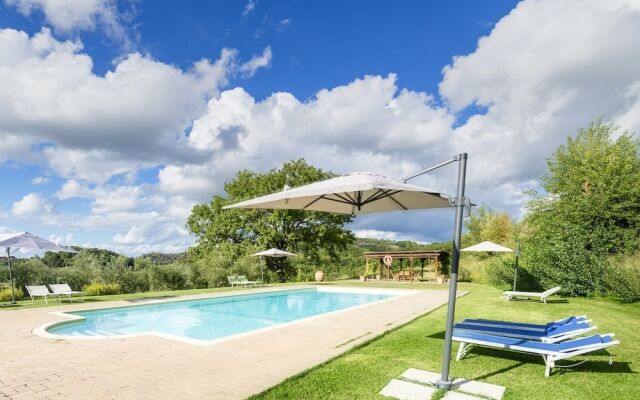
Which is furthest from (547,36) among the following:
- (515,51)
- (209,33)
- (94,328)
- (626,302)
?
(94,328)

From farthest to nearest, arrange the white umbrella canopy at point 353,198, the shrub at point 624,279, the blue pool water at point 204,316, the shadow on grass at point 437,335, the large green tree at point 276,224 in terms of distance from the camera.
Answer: the large green tree at point 276,224 → the shrub at point 624,279 → the blue pool water at point 204,316 → the shadow on grass at point 437,335 → the white umbrella canopy at point 353,198

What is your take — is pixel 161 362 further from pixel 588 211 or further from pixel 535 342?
pixel 588 211

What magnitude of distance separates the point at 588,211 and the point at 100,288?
20.5 m

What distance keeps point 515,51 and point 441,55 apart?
528 cm

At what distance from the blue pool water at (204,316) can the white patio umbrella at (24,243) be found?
9.52ft

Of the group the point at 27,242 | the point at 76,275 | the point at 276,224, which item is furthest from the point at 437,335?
the point at 276,224

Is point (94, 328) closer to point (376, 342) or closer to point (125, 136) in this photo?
point (376, 342)

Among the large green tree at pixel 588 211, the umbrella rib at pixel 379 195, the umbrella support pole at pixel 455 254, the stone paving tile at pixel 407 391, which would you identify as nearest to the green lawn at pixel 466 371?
the stone paving tile at pixel 407 391

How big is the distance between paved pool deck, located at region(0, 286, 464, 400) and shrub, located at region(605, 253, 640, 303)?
8707mm

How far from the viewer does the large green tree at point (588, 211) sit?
43.9 ft

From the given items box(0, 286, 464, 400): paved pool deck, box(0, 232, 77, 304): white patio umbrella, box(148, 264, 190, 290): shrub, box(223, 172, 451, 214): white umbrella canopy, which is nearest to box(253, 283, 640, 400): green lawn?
box(0, 286, 464, 400): paved pool deck

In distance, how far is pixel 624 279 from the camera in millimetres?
11508

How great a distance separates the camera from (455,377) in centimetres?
434

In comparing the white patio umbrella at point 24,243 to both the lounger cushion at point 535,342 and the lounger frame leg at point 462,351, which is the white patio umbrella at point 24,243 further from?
the lounger cushion at point 535,342
